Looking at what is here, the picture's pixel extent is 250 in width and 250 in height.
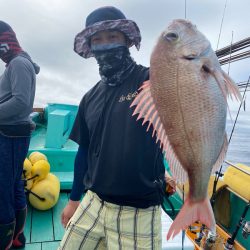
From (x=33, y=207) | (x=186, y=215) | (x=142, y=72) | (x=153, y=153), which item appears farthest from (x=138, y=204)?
(x=33, y=207)

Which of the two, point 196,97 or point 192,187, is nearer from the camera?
point 196,97

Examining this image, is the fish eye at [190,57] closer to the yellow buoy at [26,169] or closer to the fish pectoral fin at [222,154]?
the fish pectoral fin at [222,154]

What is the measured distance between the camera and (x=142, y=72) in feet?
6.63

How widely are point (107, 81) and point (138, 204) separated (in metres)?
0.86

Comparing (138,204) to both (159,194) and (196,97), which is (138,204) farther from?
(196,97)

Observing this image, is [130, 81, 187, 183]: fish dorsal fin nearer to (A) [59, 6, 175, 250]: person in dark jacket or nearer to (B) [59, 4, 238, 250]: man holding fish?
(B) [59, 4, 238, 250]: man holding fish

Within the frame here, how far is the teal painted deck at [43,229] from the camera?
3.31 metres

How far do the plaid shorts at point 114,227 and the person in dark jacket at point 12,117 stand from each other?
937 millimetres

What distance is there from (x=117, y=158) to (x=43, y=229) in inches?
88.3

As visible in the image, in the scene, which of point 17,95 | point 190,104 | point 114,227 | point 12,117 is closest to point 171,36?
point 190,104

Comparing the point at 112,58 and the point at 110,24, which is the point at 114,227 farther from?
the point at 110,24

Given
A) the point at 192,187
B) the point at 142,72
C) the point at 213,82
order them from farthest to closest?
the point at 142,72 < the point at 192,187 < the point at 213,82

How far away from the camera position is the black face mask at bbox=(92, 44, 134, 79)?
78.4 inches

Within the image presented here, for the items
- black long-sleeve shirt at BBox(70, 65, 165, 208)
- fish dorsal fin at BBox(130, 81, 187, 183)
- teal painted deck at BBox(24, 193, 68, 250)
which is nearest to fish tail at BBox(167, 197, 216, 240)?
fish dorsal fin at BBox(130, 81, 187, 183)
